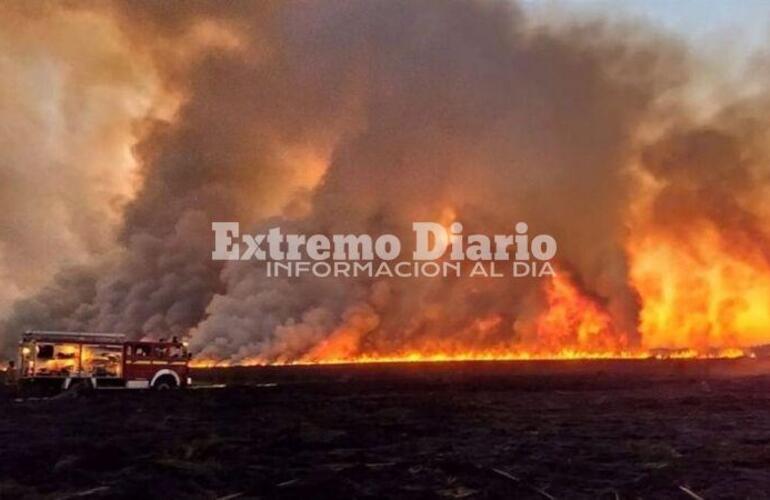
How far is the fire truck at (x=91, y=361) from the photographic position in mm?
75625

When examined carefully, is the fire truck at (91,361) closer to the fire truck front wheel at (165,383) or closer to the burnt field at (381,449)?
the fire truck front wheel at (165,383)

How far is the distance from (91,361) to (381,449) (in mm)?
44581

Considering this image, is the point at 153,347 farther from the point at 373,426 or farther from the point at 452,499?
the point at 452,499

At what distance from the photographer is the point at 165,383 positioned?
84750 mm

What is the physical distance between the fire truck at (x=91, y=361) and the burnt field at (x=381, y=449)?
201 centimetres

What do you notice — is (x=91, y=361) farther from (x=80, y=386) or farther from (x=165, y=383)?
(x=165, y=383)

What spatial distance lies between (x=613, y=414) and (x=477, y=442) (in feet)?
76.8

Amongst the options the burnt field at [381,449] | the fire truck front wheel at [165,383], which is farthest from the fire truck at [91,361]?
the burnt field at [381,449]

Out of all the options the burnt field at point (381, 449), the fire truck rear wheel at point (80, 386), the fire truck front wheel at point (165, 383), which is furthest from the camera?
the fire truck front wheel at point (165, 383)

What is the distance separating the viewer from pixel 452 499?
3011 cm

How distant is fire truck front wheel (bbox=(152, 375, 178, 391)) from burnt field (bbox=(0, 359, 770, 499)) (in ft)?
6.06

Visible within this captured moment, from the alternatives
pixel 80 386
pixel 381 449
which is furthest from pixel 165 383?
pixel 381 449

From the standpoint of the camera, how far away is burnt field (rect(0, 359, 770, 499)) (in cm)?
3269

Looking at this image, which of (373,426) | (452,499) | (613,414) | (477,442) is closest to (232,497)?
(452,499)
